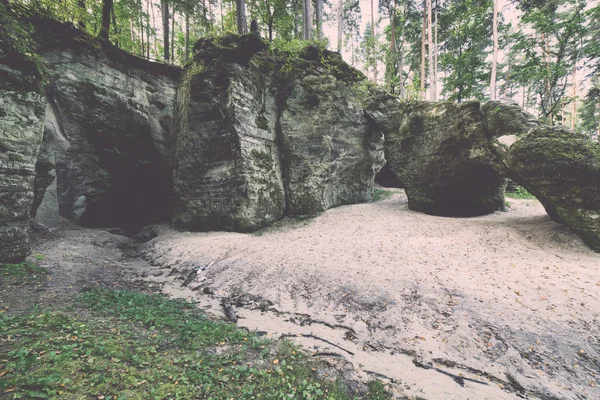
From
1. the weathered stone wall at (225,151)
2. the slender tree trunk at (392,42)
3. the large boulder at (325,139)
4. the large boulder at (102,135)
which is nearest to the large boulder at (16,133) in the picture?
the large boulder at (102,135)

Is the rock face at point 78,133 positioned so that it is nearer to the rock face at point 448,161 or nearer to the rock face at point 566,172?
the rock face at point 448,161

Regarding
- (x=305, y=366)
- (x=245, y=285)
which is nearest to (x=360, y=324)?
(x=305, y=366)

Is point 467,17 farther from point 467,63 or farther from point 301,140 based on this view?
point 301,140

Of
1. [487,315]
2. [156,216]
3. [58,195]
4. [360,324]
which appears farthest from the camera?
[156,216]

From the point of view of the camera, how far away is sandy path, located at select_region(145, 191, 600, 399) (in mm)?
3551

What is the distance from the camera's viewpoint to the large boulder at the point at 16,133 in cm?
612

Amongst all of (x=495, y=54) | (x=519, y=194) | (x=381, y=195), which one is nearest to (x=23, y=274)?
(x=381, y=195)

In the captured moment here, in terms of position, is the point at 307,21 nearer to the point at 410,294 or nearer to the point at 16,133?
the point at 16,133

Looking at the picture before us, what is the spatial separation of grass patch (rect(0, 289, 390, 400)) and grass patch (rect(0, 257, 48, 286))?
207 cm

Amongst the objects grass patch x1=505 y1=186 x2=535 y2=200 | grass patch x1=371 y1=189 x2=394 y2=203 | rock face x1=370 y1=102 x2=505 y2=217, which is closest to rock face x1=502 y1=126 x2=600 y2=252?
rock face x1=370 y1=102 x2=505 y2=217

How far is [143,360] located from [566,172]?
9.90m

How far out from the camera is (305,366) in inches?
142

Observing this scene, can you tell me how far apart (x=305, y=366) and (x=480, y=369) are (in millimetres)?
2707

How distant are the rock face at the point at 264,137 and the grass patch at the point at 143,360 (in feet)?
23.2
